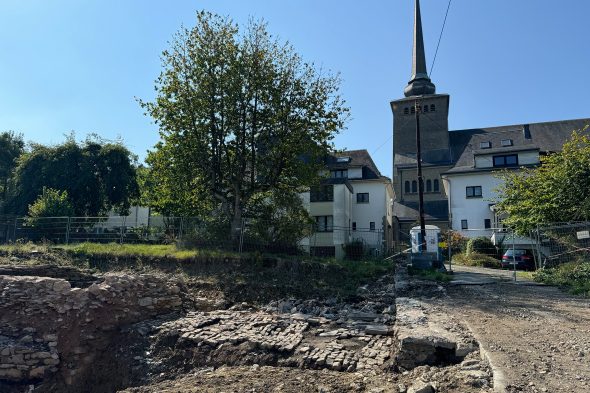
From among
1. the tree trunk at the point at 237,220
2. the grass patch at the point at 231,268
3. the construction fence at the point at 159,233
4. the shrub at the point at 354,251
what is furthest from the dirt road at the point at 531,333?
the shrub at the point at 354,251

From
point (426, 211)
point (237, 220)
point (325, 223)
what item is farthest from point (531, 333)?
point (426, 211)

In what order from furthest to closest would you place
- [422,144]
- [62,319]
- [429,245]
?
[422,144] < [429,245] < [62,319]

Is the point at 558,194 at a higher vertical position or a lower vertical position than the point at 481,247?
higher

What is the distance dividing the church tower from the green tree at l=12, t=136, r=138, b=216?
91.6 feet

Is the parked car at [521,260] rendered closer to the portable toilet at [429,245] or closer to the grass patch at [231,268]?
the portable toilet at [429,245]

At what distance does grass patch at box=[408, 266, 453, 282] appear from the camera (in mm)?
15857

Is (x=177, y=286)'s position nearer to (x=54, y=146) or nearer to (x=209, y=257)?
(x=209, y=257)

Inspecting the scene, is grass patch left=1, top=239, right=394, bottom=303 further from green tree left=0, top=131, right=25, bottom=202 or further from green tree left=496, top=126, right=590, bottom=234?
green tree left=0, top=131, right=25, bottom=202

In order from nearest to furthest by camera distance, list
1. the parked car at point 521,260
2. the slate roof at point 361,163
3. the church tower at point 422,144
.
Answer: the parked car at point 521,260 → the slate roof at point 361,163 → the church tower at point 422,144

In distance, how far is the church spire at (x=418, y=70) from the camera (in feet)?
184

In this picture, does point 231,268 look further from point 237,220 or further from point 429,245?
point 429,245

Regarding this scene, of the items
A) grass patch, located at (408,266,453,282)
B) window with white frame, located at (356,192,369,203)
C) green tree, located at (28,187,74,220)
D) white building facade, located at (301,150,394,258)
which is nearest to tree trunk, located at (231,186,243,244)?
grass patch, located at (408,266,453,282)

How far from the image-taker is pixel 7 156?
127 feet

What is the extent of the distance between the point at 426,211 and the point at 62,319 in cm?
3983
